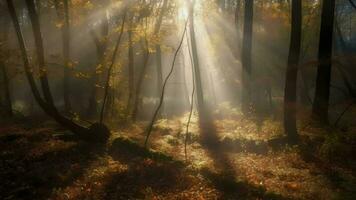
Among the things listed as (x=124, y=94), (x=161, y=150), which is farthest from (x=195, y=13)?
(x=161, y=150)

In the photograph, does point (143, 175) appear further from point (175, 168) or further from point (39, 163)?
point (39, 163)

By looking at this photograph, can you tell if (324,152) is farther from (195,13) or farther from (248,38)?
(195,13)

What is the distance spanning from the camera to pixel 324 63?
16.2m

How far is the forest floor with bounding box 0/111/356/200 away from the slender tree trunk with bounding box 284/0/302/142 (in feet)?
2.41

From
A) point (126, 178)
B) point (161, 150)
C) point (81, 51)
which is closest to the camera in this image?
point (126, 178)

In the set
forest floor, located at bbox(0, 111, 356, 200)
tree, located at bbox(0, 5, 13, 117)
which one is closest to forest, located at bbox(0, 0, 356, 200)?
forest floor, located at bbox(0, 111, 356, 200)

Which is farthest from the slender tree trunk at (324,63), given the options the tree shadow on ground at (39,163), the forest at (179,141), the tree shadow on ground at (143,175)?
the tree shadow on ground at (39,163)

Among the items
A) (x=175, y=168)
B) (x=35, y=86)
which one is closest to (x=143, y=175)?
(x=175, y=168)

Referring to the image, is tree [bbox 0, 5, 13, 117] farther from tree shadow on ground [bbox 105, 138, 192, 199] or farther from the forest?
tree shadow on ground [bbox 105, 138, 192, 199]

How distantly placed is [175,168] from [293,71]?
6.00 meters

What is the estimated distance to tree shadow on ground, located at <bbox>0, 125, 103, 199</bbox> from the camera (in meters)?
11.2

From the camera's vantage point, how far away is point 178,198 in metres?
10.8

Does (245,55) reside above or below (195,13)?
below

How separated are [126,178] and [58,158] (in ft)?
10.6
